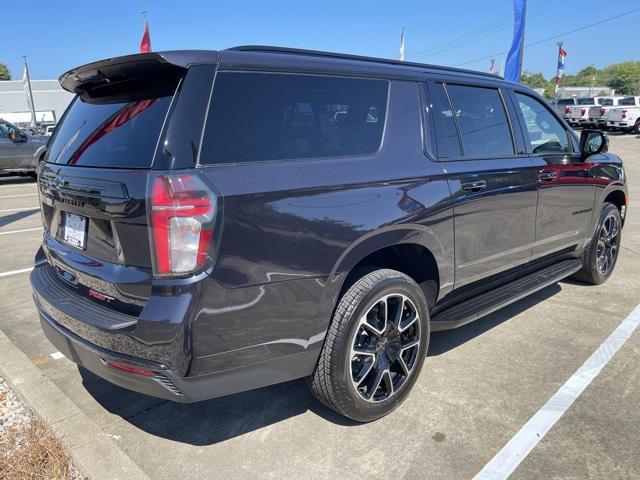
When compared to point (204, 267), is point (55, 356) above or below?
below

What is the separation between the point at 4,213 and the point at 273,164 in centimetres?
924

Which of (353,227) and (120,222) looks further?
(353,227)

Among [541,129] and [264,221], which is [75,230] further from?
[541,129]

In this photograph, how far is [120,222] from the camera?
2.23 metres

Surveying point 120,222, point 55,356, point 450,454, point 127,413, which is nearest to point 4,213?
point 55,356

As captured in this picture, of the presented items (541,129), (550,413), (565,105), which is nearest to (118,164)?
(550,413)

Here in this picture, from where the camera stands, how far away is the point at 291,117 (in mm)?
2480

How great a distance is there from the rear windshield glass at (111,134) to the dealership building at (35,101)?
58261 mm

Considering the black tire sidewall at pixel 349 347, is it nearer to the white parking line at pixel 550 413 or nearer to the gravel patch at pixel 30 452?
the white parking line at pixel 550 413

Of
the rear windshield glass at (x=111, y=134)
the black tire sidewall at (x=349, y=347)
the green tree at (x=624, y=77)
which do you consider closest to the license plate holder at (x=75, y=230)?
the rear windshield glass at (x=111, y=134)

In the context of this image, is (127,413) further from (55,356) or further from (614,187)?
(614,187)

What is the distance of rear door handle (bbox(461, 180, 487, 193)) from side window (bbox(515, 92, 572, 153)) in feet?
3.03

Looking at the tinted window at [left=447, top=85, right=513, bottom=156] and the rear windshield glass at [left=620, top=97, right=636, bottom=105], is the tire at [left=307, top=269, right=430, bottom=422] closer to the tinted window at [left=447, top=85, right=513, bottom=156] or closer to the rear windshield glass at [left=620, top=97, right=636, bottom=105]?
the tinted window at [left=447, top=85, right=513, bottom=156]

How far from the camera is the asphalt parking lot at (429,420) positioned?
2527mm
